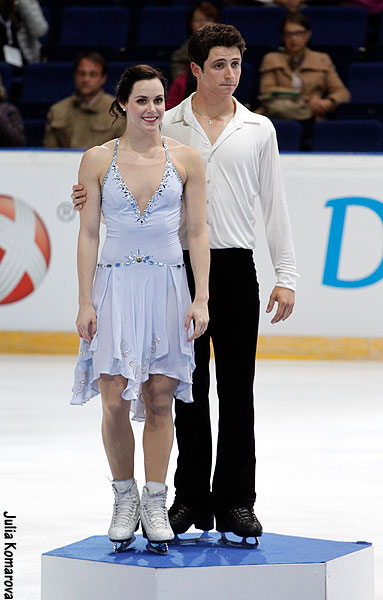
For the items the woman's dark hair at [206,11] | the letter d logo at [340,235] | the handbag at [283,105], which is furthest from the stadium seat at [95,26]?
the letter d logo at [340,235]

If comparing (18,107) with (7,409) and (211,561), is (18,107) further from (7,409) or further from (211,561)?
(211,561)

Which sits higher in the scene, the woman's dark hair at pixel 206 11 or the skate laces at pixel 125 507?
the woman's dark hair at pixel 206 11

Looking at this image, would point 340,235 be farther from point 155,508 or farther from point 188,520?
point 155,508

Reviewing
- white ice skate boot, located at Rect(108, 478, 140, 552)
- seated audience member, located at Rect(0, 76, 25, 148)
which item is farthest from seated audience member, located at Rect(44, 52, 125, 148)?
white ice skate boot, located at Rect(108, 478, 140, 552)

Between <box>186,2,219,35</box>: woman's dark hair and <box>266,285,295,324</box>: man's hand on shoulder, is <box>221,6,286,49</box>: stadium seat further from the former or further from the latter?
<box>266,285,295,324</box>: man's hand on shoulder

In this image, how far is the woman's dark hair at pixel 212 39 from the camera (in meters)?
3.54

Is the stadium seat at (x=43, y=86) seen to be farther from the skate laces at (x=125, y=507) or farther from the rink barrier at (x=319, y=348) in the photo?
the skate laces at (x=125, y=507)

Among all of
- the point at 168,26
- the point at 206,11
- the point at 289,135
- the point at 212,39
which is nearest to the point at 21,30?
the point at 168,26

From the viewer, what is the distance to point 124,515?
11.0ft

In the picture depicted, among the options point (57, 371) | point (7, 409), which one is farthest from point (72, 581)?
point (57, 371)

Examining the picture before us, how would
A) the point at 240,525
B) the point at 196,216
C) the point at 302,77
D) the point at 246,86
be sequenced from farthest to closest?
1. the point at 246,86
2. the point at 302,77
3. the point at 240,525
4. the point at 196,216

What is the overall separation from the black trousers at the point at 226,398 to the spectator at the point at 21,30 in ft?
25.0

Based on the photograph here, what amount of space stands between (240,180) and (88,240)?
52cm

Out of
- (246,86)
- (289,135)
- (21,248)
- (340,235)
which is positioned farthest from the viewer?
(246,86)
